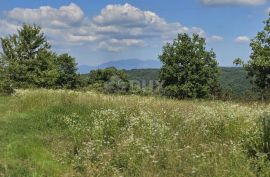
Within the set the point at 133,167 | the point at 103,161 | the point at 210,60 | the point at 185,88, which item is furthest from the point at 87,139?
the point at 210,60

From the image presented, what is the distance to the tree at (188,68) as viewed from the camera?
6069cm

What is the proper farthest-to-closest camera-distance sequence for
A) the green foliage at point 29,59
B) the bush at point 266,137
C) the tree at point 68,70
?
the tree at point 68,70 → the green foliage at point 29,59 → the bush at point 266,137

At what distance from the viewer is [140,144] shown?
31.8 feet

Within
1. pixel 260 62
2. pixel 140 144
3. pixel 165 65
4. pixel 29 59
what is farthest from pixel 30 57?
pixel 140 144

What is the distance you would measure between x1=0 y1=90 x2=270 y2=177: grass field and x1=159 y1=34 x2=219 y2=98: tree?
1782 inches

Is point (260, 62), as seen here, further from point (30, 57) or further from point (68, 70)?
point (68, 70)

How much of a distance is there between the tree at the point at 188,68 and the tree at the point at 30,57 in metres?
14.8

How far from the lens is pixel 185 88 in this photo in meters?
59.8

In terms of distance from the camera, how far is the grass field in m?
8.88

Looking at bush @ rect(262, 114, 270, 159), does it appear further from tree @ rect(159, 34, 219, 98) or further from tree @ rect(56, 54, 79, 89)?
tree @ rect(56, 54, 79, 89)

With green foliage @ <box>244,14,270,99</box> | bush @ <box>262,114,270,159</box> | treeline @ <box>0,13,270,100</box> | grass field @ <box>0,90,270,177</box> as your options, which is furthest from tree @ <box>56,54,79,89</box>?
bush @ <box>262,114,270,159</box>

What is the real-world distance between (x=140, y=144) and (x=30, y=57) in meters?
52.9

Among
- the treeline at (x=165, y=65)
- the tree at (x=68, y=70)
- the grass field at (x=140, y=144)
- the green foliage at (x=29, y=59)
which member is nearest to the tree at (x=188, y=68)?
the treeline at (x=165, y=65)

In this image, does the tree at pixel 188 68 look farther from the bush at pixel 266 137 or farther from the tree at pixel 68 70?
the bush at pixel 266 137
